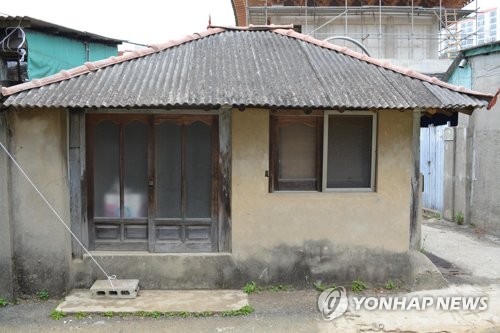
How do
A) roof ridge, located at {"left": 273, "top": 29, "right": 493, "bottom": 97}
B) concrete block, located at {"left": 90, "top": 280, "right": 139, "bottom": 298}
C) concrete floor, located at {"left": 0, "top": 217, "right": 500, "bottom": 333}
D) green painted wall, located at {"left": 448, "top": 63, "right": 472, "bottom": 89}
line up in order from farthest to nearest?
green painted wall, located at {"left": 448, "top": 63, "right": 472, "bottom": 89}
roof ridge, located at {"left": 273, "top": 29, "right": 493, "bottom": 97}
concrete block, located at {"left": 90, "top": 280, "right": 139, "bottom": 298}
concrete floor, located at {"left": 0, "top": 217, "right": 500, "bottom": 333}

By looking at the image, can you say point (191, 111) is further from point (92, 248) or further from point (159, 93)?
point (92, 248)

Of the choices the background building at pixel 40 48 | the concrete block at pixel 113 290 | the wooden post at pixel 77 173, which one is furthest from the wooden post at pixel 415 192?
the background building at pixel 40 48

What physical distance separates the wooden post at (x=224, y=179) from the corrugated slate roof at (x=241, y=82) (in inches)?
24.2

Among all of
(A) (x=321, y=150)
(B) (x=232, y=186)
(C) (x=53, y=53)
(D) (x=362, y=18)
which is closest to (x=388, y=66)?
(A) (x=321, y=150)

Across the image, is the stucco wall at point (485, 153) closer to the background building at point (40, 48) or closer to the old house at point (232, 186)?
the old house at point (232, 186)

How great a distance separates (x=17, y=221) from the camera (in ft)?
22.2

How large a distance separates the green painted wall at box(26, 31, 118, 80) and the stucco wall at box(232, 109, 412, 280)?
4.76 m

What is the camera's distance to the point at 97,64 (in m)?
7.26

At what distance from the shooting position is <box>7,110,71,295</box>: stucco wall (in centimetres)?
672

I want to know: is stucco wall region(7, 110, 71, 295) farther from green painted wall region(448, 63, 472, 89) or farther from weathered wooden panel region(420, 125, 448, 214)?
weathered wooden panel region(420, 125, 448, 214)

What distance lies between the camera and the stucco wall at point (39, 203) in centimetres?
672

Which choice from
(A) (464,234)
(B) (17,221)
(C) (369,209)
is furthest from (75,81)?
(A) (464,234)

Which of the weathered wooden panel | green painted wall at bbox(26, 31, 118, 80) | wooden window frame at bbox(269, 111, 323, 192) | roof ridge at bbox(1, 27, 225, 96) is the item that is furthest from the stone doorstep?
the weathered wooden panel

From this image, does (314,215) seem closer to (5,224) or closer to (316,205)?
(316,205)
